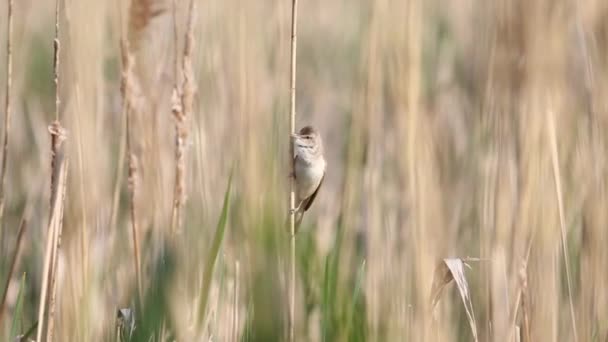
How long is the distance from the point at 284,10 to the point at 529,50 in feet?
1.21

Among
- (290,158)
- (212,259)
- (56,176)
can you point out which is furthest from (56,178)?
(290,158)

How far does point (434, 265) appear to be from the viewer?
3.66 ft

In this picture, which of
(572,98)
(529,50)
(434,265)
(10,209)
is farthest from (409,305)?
(10,209)

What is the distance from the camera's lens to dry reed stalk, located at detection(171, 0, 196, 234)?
114 cm

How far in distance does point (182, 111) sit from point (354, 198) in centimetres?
23

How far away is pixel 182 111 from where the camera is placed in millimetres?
1175

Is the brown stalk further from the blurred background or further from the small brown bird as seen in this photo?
the small brown bird

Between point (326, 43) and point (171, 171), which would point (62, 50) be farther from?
point (326, 43)

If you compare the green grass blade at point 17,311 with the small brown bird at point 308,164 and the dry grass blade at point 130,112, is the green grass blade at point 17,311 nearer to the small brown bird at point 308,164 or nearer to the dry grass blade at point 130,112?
the dry grass blade at point 130,112

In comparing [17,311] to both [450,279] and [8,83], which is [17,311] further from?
[450,279]

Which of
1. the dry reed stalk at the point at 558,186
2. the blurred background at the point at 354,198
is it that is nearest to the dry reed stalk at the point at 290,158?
the blurred background at the point at 354,198

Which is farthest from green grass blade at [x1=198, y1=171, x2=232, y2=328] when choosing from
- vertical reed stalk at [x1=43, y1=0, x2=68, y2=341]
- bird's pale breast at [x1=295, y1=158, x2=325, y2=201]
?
bird's pale breast at [x1=295, y1=158, x2=325, y2=201]

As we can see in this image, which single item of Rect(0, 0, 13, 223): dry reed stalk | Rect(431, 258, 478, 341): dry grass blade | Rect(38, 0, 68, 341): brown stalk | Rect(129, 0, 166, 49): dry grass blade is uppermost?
Rect(129, 0, 166, 49): dry grass blade

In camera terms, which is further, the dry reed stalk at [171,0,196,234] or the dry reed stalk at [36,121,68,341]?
the dry reed stalk at [171,0,196,234]
